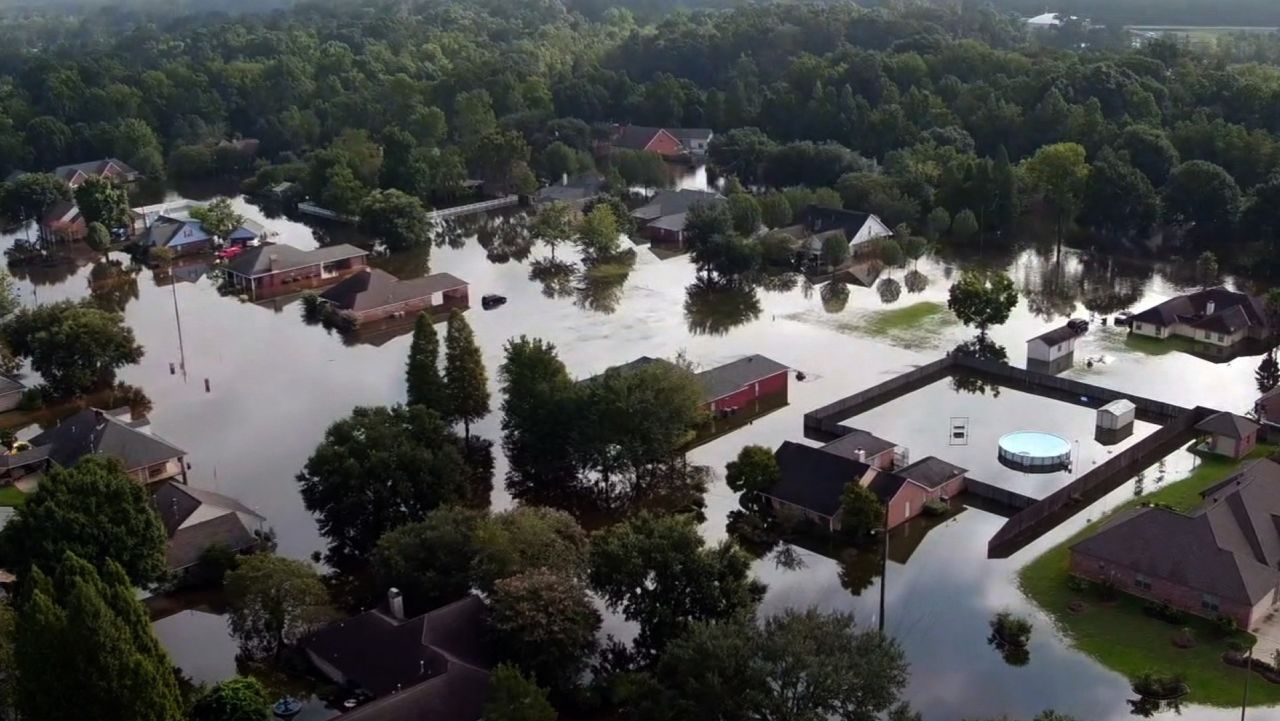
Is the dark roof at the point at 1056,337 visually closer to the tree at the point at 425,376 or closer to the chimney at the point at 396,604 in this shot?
the tree at the point at 425,376

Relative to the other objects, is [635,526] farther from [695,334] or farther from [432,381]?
[695,334]

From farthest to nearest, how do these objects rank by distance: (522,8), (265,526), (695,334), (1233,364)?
(522,8) → (695,334) → (1233,364) → (265,526)

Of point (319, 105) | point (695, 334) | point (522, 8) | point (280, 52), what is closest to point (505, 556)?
point (695, 334)

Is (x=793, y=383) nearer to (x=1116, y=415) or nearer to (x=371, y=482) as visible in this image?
(x=1116, y=415)

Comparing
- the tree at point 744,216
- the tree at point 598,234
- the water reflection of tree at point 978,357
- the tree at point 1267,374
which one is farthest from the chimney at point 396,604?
the tree at point 744,216

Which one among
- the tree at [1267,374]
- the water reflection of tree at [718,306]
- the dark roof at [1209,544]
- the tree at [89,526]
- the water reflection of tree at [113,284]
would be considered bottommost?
the water reflection of tree at [113,284]

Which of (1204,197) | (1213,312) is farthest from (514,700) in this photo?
(1204,197)
